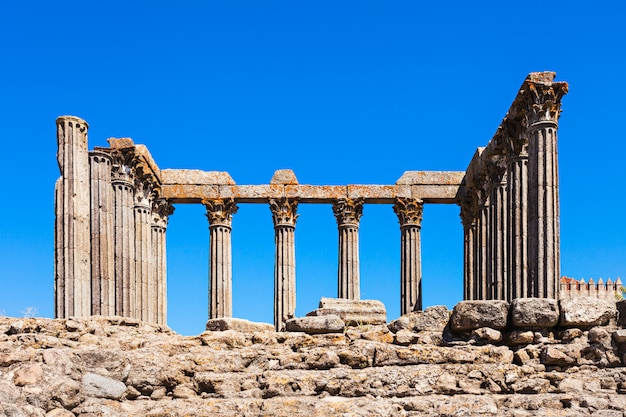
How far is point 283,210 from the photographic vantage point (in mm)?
33219

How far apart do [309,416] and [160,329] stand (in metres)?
7.51

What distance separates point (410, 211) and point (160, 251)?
29.6ft

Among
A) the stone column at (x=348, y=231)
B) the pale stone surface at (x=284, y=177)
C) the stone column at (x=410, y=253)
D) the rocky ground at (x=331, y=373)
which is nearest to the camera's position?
the rocky ground at (x=331, y=373)

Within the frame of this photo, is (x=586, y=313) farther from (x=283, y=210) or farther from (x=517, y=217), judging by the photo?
(x=283, y=210)

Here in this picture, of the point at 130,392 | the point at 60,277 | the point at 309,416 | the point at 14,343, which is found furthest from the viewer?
the point at 60,277

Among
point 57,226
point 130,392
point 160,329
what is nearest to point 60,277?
point 57,226

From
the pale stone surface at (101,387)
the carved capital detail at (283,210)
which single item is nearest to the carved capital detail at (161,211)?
the carved capital detail at (283,210)

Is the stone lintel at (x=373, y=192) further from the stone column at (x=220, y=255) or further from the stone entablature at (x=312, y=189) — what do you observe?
the stone column at (x=220, y=255)

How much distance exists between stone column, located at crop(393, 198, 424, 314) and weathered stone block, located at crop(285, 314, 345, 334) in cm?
1884

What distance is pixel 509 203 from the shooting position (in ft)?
79.9

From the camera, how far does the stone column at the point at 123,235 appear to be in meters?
27.1

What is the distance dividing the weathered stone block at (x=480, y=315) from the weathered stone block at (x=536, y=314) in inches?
7.4

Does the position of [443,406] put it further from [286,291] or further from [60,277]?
[286,291]

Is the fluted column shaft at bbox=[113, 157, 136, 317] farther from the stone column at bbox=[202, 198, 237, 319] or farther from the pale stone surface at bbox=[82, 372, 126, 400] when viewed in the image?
the pale stone surface at bbox=[82, 372, 126, 400]
